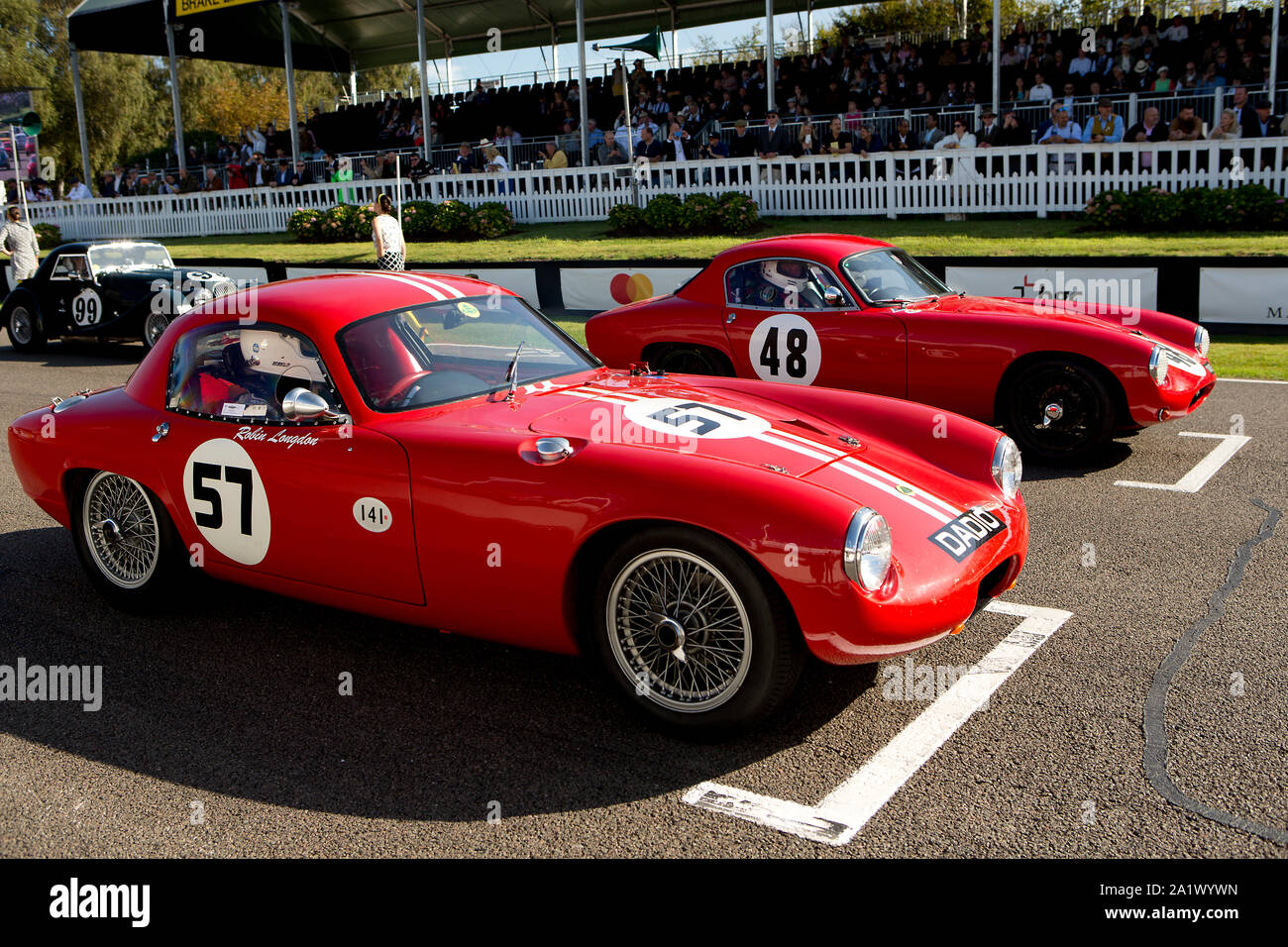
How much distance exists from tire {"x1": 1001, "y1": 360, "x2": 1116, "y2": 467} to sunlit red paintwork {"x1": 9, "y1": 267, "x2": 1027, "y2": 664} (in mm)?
2726

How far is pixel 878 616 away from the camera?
3477 millimetres

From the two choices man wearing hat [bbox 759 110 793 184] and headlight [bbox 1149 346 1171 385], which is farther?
man wearing hat [bbox 759 110 793 184]

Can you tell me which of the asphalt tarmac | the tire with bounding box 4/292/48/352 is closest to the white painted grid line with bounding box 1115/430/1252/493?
the asphalt tarmac

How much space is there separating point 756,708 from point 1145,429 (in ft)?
19.2

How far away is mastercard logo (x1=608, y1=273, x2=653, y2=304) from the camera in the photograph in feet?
47.6

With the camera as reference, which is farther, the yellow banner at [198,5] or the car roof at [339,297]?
the yellow banner at [198,5]

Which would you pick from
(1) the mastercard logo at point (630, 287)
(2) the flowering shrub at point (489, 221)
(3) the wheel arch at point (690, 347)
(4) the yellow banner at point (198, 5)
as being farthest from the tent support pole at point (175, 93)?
(3) the wheel arch at point (690, 347)

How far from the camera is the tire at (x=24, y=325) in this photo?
1489 cm

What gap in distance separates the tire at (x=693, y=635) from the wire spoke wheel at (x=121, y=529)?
7.64ft

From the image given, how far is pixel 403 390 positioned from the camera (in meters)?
4.50

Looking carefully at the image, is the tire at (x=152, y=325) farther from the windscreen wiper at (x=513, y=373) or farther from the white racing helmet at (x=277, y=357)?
the windscreen wiper at (x=513, y=373)

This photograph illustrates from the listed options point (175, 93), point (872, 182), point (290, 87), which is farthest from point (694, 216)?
point (175, 93)

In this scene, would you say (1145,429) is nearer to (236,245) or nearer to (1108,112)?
(1108,112)

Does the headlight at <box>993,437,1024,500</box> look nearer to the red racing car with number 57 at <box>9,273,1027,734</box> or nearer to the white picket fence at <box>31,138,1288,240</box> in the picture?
the red racing car with number 57 at <box>9,273,1027,734</box>
